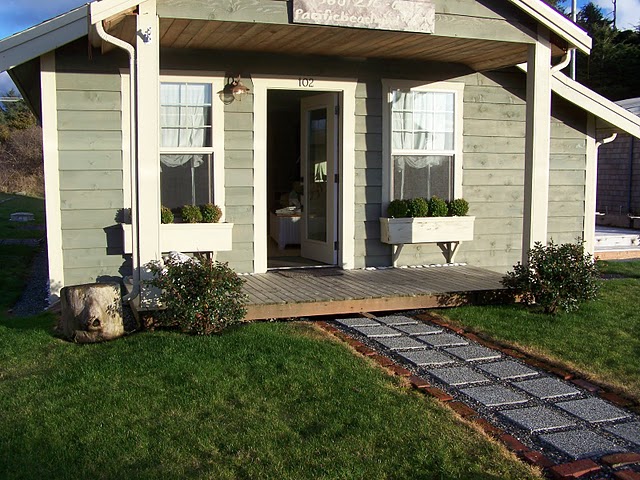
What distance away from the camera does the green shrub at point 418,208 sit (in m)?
8.02

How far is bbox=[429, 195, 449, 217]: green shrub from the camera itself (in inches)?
320

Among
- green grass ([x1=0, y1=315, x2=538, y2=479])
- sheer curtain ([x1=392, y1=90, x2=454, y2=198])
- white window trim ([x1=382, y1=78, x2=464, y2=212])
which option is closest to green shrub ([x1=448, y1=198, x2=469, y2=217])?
white window trim ([x1=382, y1=78, x2=464, y2=212])

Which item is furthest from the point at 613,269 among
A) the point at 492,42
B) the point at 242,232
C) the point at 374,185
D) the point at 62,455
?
the point at 62,455

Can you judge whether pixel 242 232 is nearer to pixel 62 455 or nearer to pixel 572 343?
pixel 572 343

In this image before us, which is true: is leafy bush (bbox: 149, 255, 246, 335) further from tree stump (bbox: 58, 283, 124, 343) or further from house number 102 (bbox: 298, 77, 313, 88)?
house number 102 (bbox: 298, 77, 313, 88)

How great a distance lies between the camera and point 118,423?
3.87 metres

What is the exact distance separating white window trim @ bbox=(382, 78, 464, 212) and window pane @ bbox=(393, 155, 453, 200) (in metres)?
0.06

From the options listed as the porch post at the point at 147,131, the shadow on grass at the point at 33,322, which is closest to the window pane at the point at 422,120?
the porch post at the point at 147,131

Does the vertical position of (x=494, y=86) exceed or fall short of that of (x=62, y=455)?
it exceeds it

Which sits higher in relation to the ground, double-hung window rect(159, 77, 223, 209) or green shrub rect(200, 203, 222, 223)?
double-hung window rect(159, 77, 223, 209)

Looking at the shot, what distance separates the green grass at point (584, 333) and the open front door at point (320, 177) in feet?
7.26

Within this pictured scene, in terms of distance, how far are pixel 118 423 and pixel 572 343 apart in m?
3.59

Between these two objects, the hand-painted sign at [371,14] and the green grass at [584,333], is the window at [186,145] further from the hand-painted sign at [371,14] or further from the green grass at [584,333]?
the green grass at [584,333]

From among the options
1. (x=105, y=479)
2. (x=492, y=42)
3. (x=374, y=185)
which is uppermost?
(x=492, y=42)
